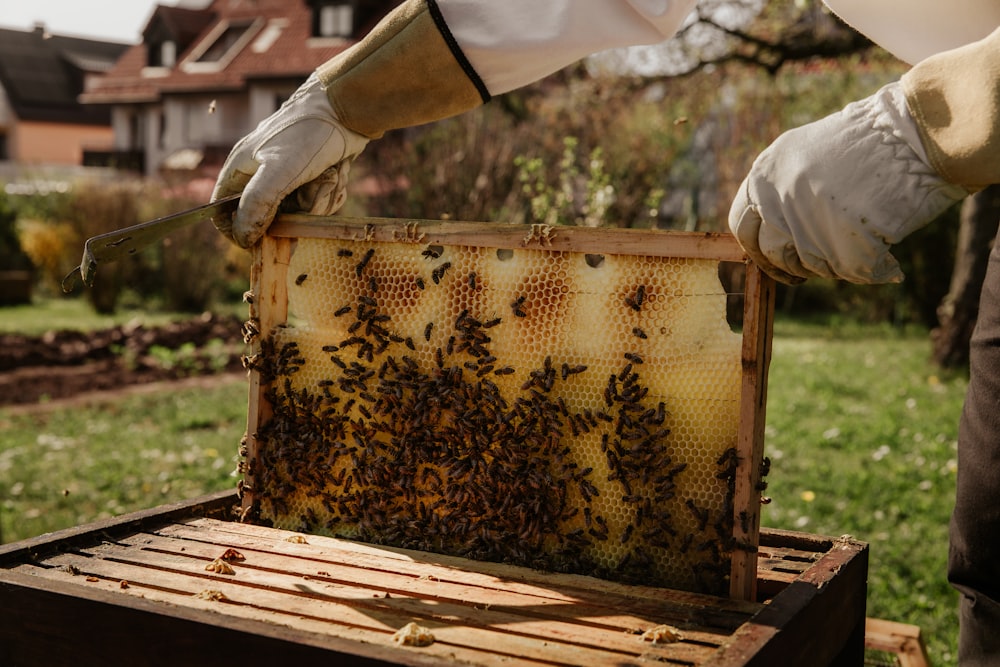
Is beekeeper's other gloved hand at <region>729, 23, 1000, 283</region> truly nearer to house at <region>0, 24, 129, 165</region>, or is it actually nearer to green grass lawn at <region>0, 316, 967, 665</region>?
green grass lawn at <region>0, 316, 967, 665</region>

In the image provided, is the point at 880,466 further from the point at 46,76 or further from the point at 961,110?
the point at 46,76

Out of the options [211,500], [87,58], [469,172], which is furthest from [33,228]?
[87,58]

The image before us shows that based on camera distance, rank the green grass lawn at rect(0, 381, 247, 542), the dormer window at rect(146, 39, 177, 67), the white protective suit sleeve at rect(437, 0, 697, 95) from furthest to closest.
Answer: the dormer window at rect(146, 39, 177, 67) < the green grass lawn at rect(0, 381, 247, 542) < the white protective suit sleeve at rect(437, 0, 697, 95)

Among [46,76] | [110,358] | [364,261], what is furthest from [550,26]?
[46,76]

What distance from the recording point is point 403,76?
98.5 inches

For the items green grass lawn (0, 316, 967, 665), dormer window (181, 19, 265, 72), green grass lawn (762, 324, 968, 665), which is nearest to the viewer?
green grass lawn (762, 324, 968, 665)

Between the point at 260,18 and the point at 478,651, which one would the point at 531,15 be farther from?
the point at 260,18

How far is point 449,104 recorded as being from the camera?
8.32 ft

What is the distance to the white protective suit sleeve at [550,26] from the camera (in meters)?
2.35

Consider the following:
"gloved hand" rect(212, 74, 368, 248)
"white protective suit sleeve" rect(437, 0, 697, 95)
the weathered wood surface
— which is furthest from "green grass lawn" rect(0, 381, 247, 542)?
"white protective suit sleeve" rect(437, 0, 697, 95)

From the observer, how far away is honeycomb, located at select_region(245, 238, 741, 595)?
226cm

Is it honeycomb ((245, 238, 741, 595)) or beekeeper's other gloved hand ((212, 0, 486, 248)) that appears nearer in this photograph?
honeycomb ((245, 238, 741, 595))

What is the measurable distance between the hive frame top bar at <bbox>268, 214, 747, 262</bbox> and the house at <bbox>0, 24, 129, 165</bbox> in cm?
3866

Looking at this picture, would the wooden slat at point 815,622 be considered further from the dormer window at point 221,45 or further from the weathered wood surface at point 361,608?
the dormer window at point 221,45
